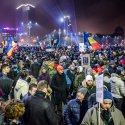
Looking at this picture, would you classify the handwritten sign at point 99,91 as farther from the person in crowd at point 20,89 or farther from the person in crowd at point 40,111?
the person in crowd at point 20,89

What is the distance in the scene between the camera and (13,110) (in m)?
5.75

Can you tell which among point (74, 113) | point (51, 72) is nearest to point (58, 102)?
point (51, 72)

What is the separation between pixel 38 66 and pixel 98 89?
11.5 meters

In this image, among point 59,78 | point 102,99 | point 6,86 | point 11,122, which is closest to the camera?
point 11,122

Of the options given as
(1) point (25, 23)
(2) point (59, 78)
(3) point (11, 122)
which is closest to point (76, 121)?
(3) point (11, 122)

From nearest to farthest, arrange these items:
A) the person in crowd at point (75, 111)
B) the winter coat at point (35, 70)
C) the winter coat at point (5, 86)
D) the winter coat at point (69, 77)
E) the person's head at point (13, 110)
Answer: the person's head at point (13, 110)
the person in crowd at point (75, 111)
the winter coat at point (5, 86)
the winter coat at point (69, 77)
the winter coat at point (35, 70)

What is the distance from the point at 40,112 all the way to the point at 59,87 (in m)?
5.37

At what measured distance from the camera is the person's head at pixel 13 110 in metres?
5.73

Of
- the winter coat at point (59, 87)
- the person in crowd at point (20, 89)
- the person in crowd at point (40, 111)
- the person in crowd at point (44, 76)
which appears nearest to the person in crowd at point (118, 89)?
the winter coat at point (59, 87)

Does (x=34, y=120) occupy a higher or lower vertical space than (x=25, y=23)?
lower

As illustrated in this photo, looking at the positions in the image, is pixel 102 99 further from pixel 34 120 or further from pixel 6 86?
pixel 6 86

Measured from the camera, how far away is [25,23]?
18075cm

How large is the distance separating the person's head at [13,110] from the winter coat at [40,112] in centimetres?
97

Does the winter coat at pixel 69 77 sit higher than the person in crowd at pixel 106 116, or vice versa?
the winter coat at pixel 69 77
